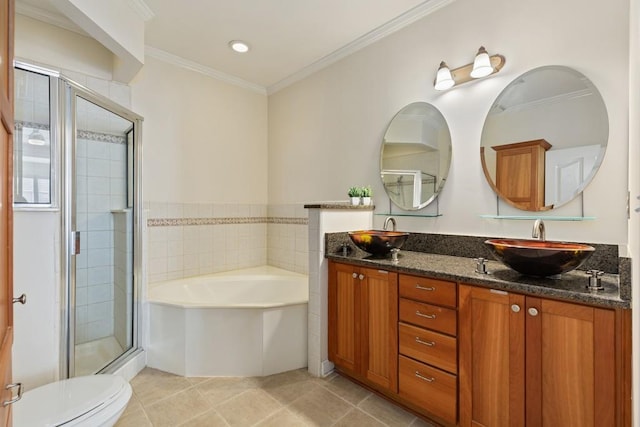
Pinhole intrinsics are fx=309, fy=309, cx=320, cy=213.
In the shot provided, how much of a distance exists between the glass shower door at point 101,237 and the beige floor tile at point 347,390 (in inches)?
63.9

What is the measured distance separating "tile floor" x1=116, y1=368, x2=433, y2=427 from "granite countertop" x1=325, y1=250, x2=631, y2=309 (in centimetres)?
88

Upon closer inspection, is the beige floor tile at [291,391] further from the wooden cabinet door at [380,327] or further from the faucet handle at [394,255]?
the faucet handle at [394,255]

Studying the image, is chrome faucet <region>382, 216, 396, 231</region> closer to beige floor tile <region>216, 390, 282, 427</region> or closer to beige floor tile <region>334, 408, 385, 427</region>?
beige floor tile <region>334, 408, 385, 427</region>

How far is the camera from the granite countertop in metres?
1.23

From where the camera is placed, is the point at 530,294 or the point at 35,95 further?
the point at 35,95

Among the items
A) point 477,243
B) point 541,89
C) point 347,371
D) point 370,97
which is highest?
point 370,97

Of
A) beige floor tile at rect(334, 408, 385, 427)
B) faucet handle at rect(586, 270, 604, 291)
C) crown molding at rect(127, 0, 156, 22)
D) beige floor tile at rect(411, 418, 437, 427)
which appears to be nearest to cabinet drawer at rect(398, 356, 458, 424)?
beige floor tile at rect(411, 418, 437, 427)

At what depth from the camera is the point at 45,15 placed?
2160mm

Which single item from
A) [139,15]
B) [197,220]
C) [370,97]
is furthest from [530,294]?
[139,15]

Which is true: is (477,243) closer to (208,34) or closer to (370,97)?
(370,97)

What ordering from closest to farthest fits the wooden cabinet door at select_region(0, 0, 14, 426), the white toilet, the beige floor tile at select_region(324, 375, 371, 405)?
the wooden cabinet door at select_region(0, 0, 14, 426)
the white toilet
the beige floor tile at select_region(324, 375, 371, 405)

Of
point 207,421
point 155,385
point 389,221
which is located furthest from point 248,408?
point 389,221

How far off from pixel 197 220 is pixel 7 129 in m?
2.37

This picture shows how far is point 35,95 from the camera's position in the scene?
1.87 m
